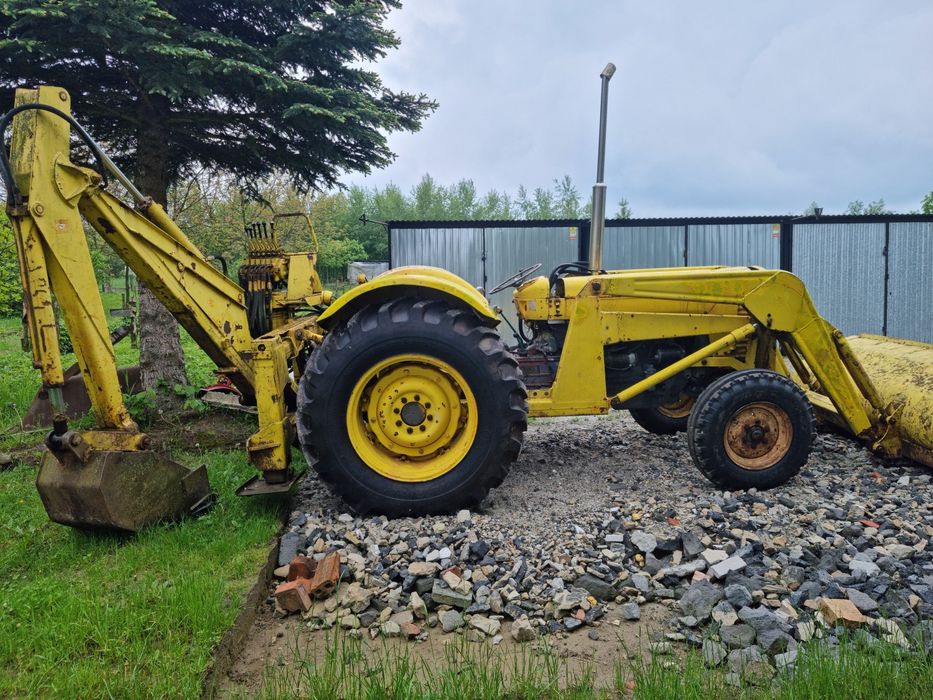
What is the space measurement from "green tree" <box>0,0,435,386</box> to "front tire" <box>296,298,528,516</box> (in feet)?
10.1

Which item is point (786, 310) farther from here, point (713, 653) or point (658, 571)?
point (713, 653)

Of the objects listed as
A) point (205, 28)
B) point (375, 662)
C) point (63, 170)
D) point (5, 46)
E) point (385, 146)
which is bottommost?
point (375, 662)

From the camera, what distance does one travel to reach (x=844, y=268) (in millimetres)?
12477

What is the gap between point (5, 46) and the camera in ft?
18.8

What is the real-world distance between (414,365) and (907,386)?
373 centimetres

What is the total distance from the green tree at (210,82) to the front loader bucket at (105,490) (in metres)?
3.54

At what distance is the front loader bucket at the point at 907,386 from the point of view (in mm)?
4777

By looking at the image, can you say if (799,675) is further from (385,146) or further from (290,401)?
(385,146)

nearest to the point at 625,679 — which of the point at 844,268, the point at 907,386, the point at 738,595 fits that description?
the point at 738,595

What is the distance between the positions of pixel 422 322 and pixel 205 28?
187 inches

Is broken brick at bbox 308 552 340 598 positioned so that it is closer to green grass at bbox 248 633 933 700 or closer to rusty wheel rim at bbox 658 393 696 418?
green grass at bbox 248 633 933 700

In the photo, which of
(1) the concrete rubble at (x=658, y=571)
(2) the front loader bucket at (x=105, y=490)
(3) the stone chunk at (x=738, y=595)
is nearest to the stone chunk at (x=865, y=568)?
(1) the concrete rubble at (x=658, y=571)

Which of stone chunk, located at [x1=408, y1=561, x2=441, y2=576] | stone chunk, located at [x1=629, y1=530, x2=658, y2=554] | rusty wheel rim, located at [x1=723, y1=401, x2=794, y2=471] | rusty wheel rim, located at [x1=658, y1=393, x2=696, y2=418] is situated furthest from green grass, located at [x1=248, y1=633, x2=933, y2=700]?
rusty wheel rim, located at [x1=658, y1=393, x2=696, y2=418]

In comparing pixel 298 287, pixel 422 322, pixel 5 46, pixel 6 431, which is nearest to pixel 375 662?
pixel 422 322
